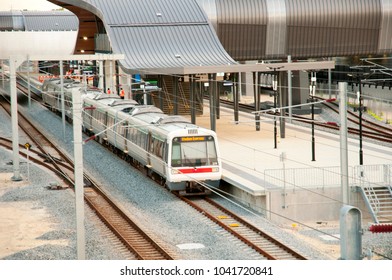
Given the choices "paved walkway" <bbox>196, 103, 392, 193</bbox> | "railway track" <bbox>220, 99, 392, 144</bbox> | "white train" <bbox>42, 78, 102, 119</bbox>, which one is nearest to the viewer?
"paved walkway" <bbox>196, 103, 392, 193</bbox>

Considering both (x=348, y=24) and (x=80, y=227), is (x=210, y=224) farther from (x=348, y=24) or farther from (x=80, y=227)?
(x=348, y=24)

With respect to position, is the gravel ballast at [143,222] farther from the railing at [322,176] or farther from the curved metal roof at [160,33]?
the curved metal roof at [160,33]

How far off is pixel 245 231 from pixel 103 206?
22.4ft

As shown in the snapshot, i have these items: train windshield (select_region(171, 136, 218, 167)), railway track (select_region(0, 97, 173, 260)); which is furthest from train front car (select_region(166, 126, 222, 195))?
railway track (select_region(0, 97, 173, 260))

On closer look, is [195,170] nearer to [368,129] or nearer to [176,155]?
[176,155]

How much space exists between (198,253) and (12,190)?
13.2 meters

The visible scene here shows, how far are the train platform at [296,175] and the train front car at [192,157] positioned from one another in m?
1.10

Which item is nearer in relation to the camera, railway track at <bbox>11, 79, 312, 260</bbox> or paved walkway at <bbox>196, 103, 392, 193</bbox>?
railway track at <bbox>11, 79, 312, 260</bbox>

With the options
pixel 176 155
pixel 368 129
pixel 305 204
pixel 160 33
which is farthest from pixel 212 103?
pixel 305 204

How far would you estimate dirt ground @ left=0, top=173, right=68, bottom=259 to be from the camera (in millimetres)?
26047

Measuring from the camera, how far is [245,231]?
1089 inches

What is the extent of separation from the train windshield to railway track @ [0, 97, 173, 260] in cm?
283

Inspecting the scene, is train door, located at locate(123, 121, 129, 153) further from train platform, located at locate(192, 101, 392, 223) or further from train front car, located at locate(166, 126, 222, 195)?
train front car, located at locate(166, 126, 222, 195)

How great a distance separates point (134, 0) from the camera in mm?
57625
